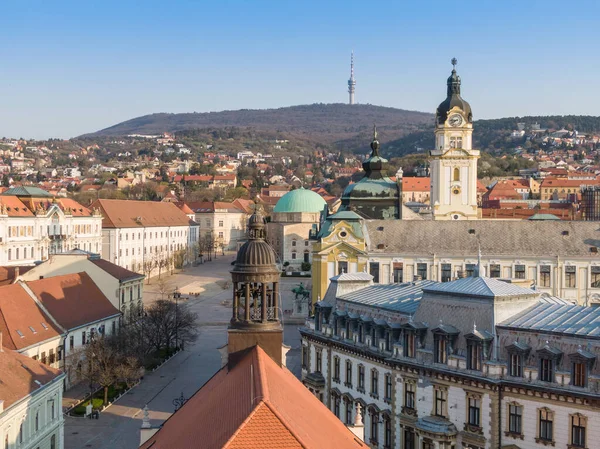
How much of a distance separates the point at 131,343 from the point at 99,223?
184 feet

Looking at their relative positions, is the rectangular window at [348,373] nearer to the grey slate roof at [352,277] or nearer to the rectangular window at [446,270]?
the grey slate roof at [352,277]

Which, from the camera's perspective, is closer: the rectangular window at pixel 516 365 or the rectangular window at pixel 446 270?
the rectangular window at pixel 516 365

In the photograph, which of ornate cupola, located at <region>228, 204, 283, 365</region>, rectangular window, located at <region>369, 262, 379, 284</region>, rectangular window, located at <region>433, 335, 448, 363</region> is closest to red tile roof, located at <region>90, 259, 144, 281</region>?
rectangular window, located at <region>369, 262, 379, 284</region>

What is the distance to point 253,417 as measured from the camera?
15.9m

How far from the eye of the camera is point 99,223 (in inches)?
4181

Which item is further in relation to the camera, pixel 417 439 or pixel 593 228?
pixel 593 228

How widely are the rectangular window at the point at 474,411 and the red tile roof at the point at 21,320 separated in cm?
2431

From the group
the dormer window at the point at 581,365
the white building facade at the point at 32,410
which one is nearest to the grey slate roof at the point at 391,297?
the dormer window at the point at 581,365

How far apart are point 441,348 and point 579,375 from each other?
575 centimetres

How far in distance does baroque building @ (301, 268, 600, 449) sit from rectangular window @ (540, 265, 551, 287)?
71.3ft

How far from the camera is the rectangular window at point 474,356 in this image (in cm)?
3088

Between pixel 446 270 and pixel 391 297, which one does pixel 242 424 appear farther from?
pixel 446 270

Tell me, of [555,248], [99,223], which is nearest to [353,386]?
[555,248]

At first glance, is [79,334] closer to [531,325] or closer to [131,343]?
[131,343]
